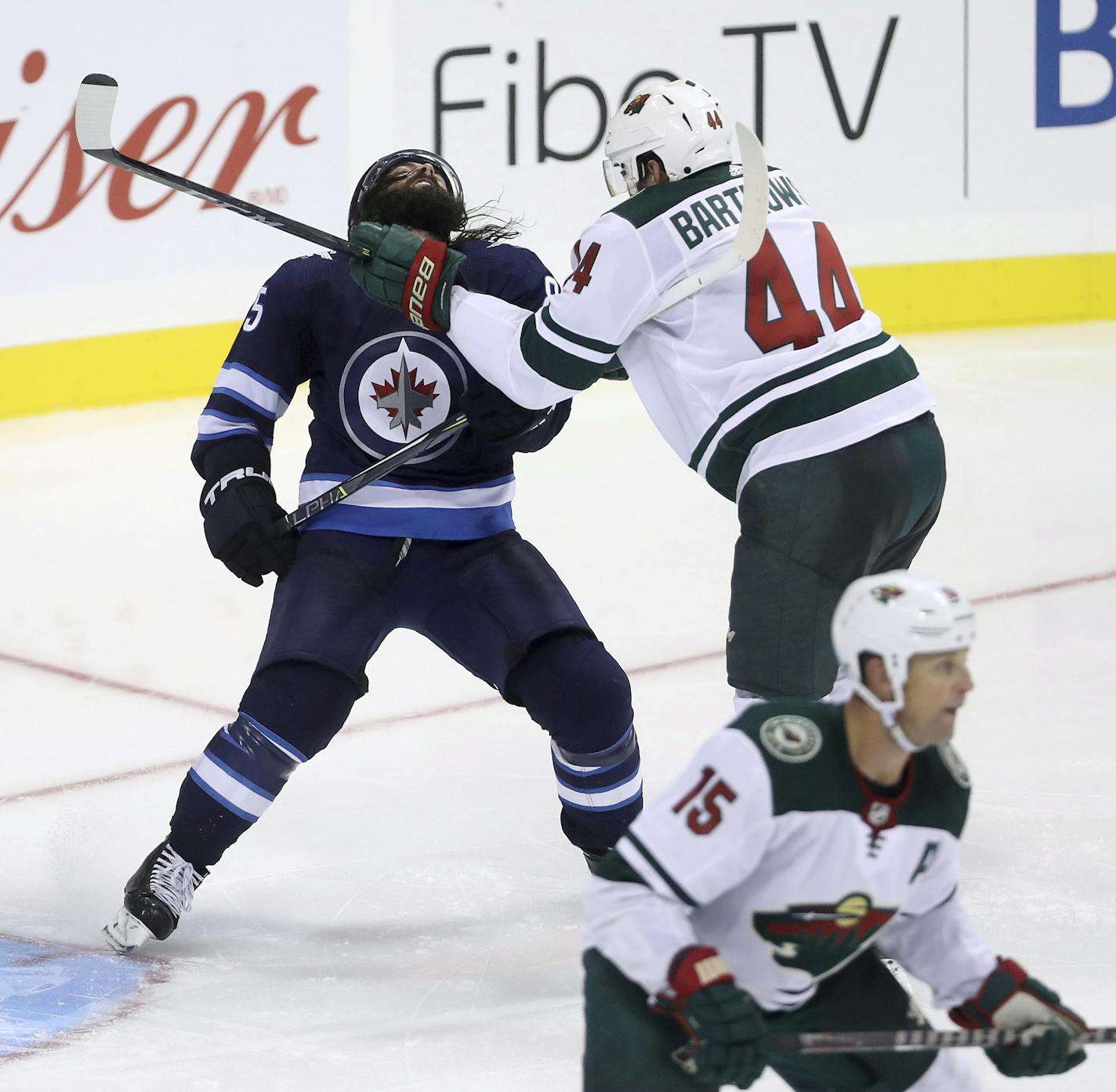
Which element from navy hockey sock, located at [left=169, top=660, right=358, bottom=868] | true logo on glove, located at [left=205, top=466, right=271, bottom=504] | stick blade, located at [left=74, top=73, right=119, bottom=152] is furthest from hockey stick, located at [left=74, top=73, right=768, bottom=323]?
navy hockey sock, located at [left=169, top=660, right=358, bottom=868]

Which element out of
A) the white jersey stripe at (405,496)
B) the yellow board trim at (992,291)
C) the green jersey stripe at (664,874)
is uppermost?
the green jersey stripe at (664,874)

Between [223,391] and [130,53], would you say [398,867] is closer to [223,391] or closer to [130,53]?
[223,391]

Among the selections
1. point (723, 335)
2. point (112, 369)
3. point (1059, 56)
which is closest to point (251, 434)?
point (723, 335)

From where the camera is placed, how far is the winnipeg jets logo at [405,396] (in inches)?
118

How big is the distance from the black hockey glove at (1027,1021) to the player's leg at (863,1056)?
6cm

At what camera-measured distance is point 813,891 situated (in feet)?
6.00

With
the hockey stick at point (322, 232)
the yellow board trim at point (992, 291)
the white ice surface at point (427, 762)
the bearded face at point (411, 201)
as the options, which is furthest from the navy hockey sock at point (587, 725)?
the yellow board trim at point (992, 291)

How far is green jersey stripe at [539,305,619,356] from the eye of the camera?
268 centimetres

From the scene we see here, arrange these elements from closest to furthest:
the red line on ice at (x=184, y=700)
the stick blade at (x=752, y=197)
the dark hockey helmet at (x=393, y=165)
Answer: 1. the stick blade at (x=752, y=197)
2. the dark hockey helmet at (x=393, y=165)
3. the red line on ice at (x=184, y=700)

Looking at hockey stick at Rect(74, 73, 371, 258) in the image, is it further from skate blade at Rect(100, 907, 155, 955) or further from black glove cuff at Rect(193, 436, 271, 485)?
skate blade at Rect(100, 907, 155, 955)

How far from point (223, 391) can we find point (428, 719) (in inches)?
45.3

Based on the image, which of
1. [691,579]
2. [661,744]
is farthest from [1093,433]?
[661,744]

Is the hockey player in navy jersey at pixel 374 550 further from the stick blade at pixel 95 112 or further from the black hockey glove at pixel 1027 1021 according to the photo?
the black hockey glove at pixel 1027 1021

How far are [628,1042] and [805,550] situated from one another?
3.22ft
